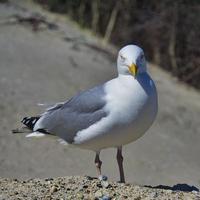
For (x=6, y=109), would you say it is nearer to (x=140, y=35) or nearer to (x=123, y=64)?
(x=123, y=64)

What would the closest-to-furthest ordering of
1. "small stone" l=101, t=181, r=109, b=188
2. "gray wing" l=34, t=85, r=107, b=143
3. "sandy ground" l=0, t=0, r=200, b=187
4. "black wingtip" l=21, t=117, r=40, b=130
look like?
1. "small stone" l=101, t=181, r=109, b=188
2. "gray wing" l=34, t=85, r=107, b=143
3. "black wingtip" l=21, t=117, r=40, b=130
4. "sandy ground" l=0, t=0, r=200, b=187

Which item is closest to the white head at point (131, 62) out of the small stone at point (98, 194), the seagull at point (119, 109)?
the seagull at point (119, 109)

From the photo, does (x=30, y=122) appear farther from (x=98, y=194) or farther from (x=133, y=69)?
(x=98, y=194)

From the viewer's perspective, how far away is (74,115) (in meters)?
6.84

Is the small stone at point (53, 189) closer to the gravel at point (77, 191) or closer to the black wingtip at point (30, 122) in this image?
the gravel at point (77, 191)

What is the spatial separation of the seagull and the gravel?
0.44 meters

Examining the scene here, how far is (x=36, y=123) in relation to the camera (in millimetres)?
7184

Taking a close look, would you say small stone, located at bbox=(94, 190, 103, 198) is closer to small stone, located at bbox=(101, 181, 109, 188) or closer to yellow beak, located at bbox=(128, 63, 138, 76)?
small stone, located at bbox=(101, 181, 109, 188)

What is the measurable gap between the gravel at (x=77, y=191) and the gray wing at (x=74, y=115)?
621mm

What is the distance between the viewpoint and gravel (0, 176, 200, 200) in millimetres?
5809

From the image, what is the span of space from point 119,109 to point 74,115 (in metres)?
0.67

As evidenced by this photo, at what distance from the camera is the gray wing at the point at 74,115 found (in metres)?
6.53

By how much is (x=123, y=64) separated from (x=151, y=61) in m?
11.0

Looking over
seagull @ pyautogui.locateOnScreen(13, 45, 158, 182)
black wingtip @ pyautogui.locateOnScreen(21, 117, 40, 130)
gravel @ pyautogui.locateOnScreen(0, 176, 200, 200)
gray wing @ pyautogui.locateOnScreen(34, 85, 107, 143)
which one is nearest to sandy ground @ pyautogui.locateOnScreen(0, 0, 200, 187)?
black wingtip @ pyautogui.locateOnScreen(21, 117, 40, 130)
